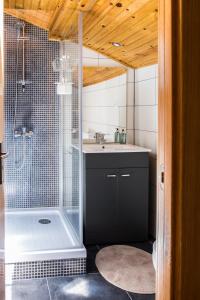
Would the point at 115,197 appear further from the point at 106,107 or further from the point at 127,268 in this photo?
the point at 106,107

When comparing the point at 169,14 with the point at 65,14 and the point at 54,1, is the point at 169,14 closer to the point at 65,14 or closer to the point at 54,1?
the point at 65,14

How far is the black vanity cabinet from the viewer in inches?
144

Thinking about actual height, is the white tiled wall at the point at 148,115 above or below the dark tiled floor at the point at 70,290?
above

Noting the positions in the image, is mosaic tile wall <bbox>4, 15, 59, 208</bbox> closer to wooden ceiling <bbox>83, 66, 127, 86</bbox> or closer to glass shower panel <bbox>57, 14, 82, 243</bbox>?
glass shower panel <bbox>57, 14, 82, 243</bbox>

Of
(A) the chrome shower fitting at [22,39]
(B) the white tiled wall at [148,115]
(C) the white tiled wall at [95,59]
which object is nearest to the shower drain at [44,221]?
(B) the white tiled wall at [148,115]

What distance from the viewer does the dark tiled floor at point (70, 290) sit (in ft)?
8.69

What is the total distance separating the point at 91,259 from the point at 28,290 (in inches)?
29.4

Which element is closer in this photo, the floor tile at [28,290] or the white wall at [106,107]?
the floor tile at [28,290]

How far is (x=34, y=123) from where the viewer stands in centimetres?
424

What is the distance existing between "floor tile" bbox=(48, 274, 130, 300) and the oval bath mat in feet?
0.26
